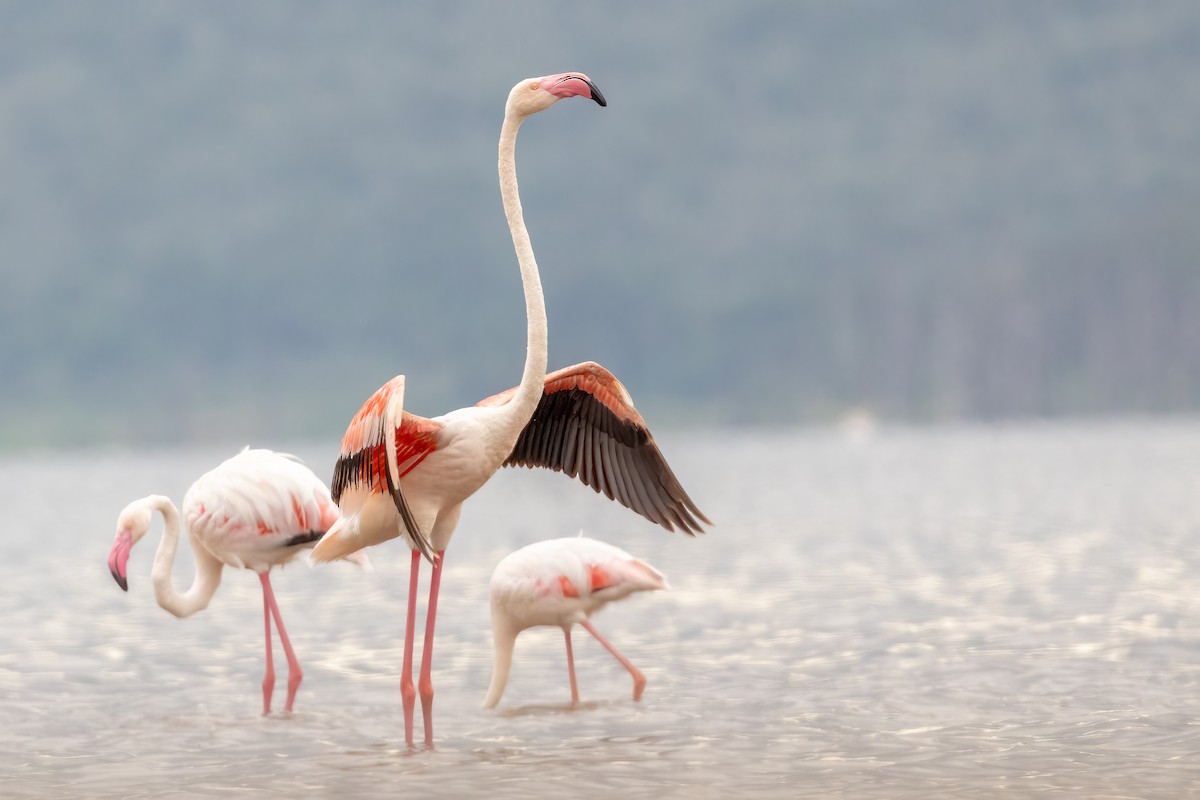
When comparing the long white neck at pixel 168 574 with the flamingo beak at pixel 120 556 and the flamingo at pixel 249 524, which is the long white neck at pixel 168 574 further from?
the flamingo beak at pixel 120 556

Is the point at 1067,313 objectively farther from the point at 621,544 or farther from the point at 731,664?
the point at 731,664

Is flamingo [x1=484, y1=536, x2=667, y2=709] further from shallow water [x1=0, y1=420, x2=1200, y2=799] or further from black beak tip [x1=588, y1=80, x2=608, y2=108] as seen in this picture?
black beak tip [x1=588, y1=80, x2=608, y2=108]

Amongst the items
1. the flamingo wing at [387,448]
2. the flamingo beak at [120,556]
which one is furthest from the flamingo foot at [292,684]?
the flamingo wing at [387,448]

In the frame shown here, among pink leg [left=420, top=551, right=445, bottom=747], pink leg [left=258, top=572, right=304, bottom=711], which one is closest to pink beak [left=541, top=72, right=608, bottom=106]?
pink leg [left=420, top=551, right=445, bottom=747]

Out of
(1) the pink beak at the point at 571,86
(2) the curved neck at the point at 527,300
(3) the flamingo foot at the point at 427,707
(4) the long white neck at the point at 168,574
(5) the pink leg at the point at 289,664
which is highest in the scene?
(1) the pink beak at the point at 571,86

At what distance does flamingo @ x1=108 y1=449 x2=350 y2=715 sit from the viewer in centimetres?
1002

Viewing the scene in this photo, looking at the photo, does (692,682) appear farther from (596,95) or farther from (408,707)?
(596,95)

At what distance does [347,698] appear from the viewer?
10469 millimetres

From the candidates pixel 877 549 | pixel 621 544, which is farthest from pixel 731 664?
pixel 621 544

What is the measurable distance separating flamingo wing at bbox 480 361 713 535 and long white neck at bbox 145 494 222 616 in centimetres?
251

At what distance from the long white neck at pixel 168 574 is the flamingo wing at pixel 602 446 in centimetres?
251

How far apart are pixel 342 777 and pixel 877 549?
15.7 metres

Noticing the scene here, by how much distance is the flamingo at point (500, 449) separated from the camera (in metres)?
7.75

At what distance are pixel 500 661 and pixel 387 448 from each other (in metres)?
3.13
